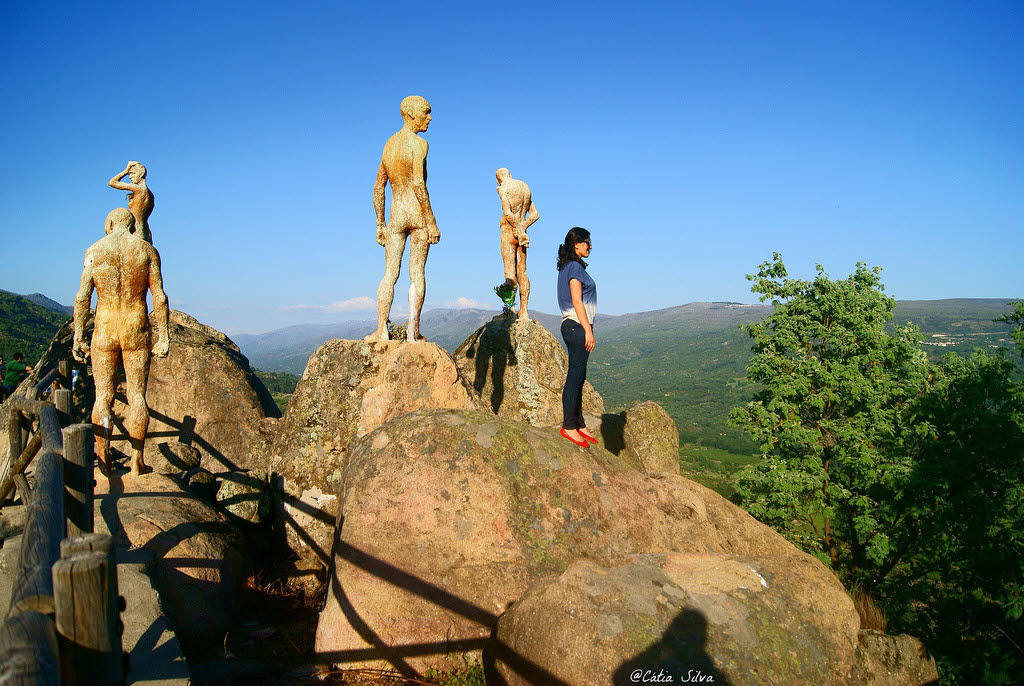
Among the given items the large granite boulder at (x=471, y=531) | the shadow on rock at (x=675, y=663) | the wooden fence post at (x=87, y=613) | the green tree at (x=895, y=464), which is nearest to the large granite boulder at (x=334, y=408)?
the large granite boulder at (x=471, y=531)

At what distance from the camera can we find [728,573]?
546 centimetres

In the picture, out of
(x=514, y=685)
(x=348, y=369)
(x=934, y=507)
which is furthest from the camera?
(x=934, y=507)

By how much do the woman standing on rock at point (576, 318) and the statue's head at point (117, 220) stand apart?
6.66 m

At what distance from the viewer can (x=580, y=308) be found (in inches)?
290

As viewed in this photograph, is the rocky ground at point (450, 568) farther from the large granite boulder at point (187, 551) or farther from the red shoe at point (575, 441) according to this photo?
the red shoe at point (575, 441)

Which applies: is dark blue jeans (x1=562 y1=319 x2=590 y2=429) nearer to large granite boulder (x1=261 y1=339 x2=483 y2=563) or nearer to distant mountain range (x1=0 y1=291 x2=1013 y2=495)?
large granite boulder (x1=261 y1=339 x2=483 y2=563)

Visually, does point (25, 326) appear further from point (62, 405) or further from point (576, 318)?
point (576, 318)

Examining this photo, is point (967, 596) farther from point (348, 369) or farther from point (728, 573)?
point (348, 369)

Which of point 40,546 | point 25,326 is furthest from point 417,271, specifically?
point 25,326

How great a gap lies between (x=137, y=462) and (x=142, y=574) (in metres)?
4.20

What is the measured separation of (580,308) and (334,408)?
3703mm

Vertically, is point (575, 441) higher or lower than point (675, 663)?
higher

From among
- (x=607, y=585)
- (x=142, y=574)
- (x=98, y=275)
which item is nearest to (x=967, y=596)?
(x=607, y=585)

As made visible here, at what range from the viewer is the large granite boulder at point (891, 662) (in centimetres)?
503
